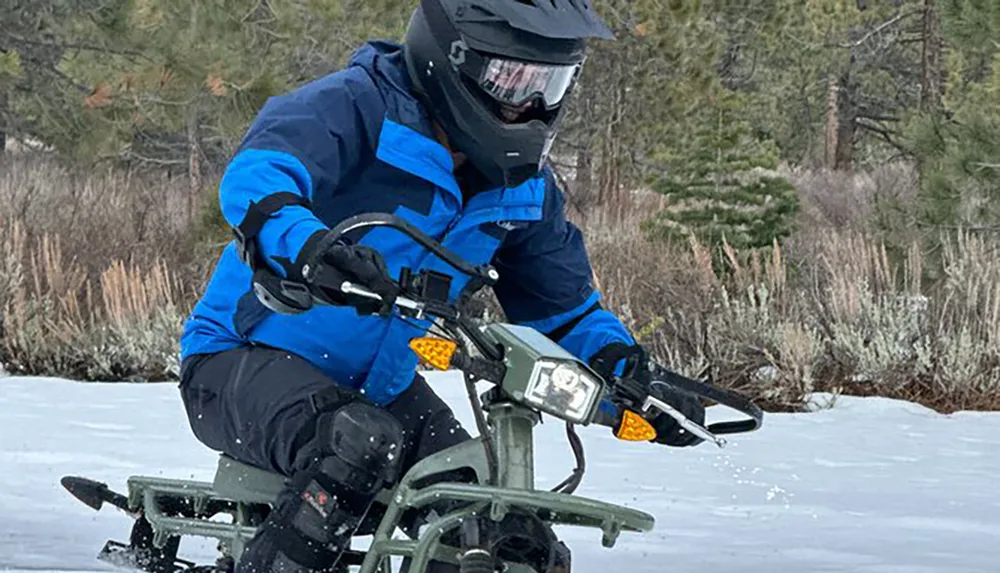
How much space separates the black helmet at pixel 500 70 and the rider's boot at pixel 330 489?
632mm

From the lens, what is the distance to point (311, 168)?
2955mm

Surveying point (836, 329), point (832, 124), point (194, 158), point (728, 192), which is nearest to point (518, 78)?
point (836, 329)

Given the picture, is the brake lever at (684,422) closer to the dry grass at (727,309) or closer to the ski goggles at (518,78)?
the ski goggles at (518,78)

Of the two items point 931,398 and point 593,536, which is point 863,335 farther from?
point 593,536

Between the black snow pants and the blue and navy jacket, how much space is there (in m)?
0.06

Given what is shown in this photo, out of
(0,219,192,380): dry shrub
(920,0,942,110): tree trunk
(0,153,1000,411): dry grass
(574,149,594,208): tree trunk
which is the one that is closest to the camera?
(0,153,1000,411): dry grass

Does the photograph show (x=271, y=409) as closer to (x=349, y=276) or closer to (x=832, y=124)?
(x=349, y=276)

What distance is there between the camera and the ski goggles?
298 cm

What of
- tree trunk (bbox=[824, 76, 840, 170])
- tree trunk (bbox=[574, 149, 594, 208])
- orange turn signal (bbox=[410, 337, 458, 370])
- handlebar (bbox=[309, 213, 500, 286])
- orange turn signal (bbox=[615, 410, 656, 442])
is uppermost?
tree trunk (bbox=[824, 76, 840, 170])

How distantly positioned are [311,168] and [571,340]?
84 centimetres

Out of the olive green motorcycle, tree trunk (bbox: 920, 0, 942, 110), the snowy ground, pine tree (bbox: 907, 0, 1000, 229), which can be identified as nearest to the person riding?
the olive green motorcycle

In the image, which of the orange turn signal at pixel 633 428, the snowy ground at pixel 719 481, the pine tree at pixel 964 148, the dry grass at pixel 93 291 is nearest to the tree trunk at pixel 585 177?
the dry grass at pixel 93 291

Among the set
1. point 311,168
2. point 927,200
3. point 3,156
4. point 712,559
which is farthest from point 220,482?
point 3,156

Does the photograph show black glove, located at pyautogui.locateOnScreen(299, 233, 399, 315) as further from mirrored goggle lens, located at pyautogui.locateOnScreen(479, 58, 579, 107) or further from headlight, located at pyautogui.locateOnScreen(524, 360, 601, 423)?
mirrored goggle lens, located at pyautogui.locateOnScreen(479, 58, 579, 107)
